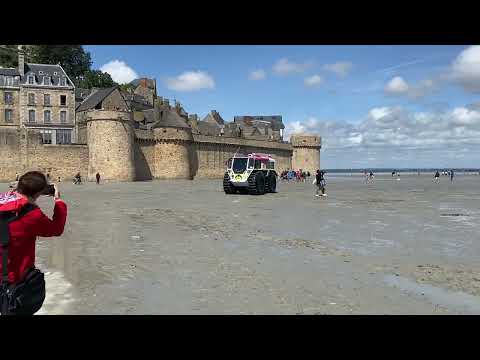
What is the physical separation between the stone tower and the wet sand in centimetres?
6394

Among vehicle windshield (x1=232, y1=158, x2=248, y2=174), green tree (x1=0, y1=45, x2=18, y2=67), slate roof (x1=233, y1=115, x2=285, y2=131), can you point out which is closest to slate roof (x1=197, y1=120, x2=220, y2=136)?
slate roof (x1=233, y1=115, x2=285, y2=131)

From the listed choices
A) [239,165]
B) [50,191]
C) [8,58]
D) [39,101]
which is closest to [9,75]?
[39,101]

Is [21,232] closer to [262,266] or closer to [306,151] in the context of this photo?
[262,266]

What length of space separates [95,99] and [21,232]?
53.2 meters

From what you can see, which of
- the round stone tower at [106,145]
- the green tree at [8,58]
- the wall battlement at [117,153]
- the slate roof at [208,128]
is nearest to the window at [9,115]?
the wall battlement at [117,153]

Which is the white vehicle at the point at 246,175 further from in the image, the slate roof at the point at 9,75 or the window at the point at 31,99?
the slate roof at the point at 9,75

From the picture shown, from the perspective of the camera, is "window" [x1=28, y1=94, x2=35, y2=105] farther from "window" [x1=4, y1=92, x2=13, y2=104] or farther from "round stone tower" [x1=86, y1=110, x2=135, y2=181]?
"round stone tower" [x1=86, y1=110, x2=135, y2=181]

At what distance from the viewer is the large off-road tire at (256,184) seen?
25453 millimetres

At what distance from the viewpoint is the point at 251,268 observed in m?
7.49

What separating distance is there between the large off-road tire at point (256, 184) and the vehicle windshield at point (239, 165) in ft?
2.43

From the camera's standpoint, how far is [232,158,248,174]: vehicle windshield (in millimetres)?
25719
